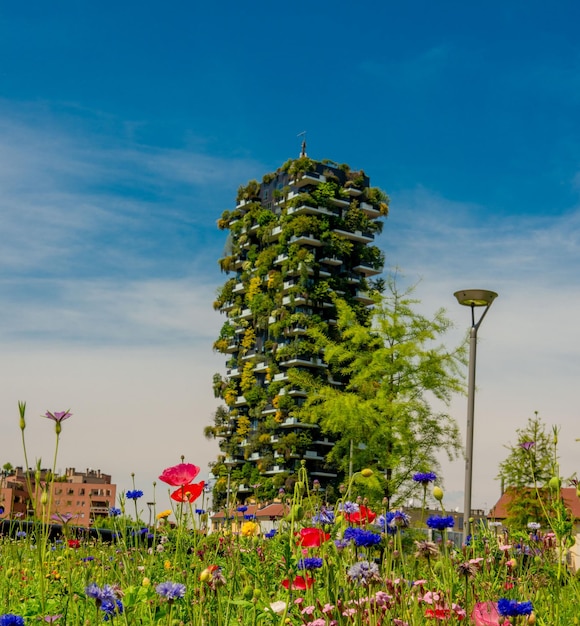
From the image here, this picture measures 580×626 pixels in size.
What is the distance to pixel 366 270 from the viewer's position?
6719cm

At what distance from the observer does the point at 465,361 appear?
83.0 ft

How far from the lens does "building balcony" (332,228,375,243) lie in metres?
66.4

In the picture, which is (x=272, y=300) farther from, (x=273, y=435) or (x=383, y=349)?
Answer: (x=383, y=349)

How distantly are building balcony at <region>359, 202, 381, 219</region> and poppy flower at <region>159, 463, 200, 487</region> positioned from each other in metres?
64.6

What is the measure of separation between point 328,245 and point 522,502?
1589 inches

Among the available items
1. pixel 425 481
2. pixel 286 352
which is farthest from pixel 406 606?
pixel 286 352

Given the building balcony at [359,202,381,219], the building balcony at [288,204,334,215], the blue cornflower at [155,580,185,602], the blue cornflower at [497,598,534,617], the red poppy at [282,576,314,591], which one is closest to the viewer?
the blue cornflower at [497,598,534,617]

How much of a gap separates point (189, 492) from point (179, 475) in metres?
0.12

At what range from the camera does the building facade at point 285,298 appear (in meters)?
61.8

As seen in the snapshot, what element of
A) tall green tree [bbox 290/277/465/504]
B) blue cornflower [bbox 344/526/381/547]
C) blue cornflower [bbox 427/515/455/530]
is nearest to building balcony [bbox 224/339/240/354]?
tall green tree [bbox 290/277/465/504]

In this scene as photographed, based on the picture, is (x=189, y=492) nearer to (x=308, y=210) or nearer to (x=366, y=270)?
(x=308, y=210)

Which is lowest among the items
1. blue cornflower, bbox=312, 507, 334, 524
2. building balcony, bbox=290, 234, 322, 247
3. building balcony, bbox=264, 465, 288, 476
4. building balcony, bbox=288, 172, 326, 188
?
building balcony, bbox=264, 465, 288, 476

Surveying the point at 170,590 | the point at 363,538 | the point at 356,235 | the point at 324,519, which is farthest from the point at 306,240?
the point at 170,590

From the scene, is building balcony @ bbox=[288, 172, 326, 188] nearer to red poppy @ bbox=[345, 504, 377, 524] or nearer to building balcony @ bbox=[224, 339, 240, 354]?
building balcony @ bbox=[224, 339, 240, 354]
